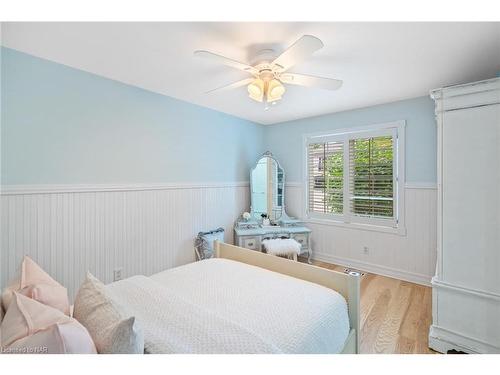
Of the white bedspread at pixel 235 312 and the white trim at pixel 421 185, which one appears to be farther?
the white trim at pixel 421 185

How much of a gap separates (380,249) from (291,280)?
6.81 feet

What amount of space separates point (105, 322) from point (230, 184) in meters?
2.73

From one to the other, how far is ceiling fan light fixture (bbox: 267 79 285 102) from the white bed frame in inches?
49.5

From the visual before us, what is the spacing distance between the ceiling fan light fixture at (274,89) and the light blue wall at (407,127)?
187 centimetres

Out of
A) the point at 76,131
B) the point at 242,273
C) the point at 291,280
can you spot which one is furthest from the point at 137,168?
the point at 291,280

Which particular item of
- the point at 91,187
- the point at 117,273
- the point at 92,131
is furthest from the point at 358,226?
the point at 92,131

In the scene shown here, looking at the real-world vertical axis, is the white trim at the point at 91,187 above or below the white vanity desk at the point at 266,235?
above

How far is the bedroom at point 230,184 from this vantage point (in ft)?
4.22

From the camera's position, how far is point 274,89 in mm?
1851

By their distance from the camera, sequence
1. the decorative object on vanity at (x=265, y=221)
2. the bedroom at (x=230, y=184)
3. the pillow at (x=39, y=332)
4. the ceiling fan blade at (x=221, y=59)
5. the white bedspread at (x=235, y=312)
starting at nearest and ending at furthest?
the pillow at (x=39, y=332) → the white bedspread at (x=235, y=312) → the bedroom at (x=230, y=184) → the ceiling fan blade at (x=221, y=59) → the decorative object on vanity at (x=265, y=221)

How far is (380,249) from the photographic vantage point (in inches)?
125

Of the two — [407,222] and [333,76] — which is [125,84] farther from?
[407,222]

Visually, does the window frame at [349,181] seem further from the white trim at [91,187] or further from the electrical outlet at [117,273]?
the electrical outlet at [117,273]

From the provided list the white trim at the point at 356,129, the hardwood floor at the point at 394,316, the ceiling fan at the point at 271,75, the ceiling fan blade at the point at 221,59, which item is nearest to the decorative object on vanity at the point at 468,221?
the hardwood floor at the point at 394,316
